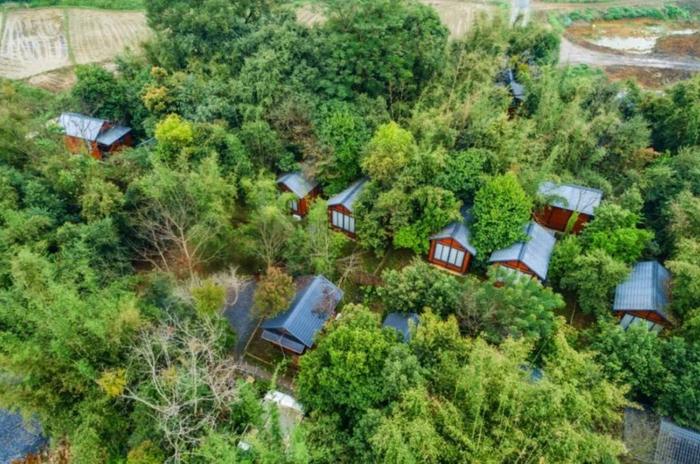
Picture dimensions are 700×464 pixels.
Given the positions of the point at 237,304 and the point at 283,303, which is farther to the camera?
the point at 237,304

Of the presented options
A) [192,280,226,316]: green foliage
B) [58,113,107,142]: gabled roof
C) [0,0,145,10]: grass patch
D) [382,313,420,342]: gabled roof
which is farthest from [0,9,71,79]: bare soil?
[382,313,420,342]: gabled roof

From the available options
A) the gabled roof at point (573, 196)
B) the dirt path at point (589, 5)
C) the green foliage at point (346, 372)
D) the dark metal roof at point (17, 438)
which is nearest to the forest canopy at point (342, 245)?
the green foliage at point (346, 372)

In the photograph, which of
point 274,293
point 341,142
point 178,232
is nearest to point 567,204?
point 341,142

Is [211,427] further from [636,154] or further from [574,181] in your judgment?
[636,154]

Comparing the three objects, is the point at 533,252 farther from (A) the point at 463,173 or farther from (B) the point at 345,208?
(B) the point at 345,208

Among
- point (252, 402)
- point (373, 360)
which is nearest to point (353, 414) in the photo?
point (373, 360)
